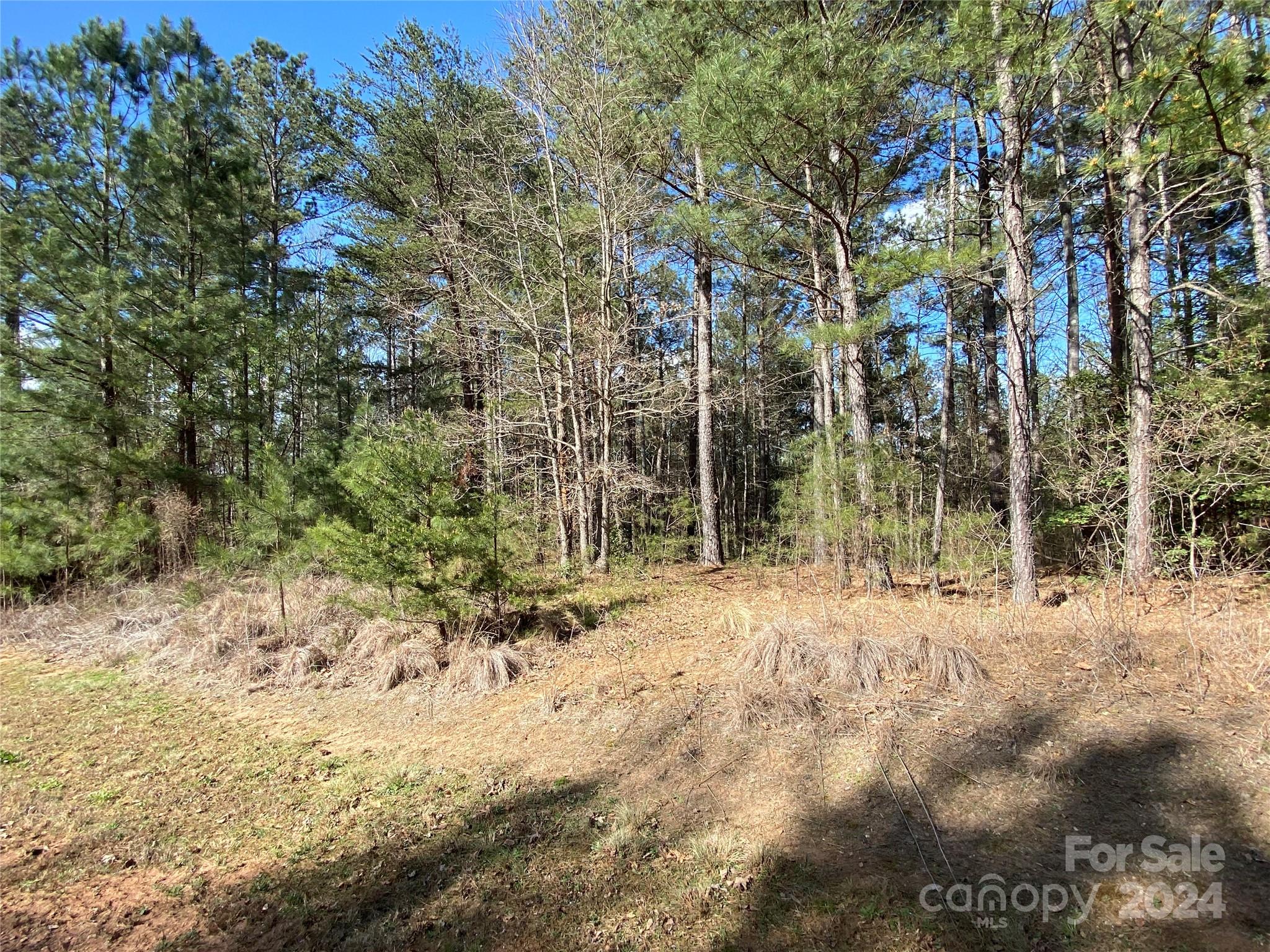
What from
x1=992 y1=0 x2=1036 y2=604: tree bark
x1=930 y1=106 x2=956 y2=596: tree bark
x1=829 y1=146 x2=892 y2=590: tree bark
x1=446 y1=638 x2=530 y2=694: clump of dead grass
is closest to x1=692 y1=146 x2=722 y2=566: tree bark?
x1=829 y1=146 x2=892 y2=590: tree bark

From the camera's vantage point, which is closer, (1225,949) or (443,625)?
(1225,949)

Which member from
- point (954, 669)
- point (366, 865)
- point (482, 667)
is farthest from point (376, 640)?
point (954, 669)

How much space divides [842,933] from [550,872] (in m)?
1.44

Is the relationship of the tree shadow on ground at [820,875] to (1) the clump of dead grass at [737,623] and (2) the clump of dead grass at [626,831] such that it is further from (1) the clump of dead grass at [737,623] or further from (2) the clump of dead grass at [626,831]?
(1) the clump of dead grass at [737,623]

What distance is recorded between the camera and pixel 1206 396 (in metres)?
6.02

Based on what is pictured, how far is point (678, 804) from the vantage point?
11.2ft

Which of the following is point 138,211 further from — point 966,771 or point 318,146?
point 966,771

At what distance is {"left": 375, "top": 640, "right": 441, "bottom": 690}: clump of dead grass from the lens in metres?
5.53

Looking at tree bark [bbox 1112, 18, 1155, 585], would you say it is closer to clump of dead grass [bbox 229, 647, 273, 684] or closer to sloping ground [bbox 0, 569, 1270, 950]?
sloping ground [bbox 0, 569, 1270, 950]

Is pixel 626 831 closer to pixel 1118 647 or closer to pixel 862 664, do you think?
pixel 862 664

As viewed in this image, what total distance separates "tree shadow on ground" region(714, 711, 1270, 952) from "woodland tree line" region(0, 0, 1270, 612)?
3460 mm

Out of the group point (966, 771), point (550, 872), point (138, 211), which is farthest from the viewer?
point (138, 211)

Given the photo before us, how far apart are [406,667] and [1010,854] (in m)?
5.01

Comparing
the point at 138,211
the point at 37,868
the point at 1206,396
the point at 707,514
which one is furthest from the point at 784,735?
the point at 138,211
